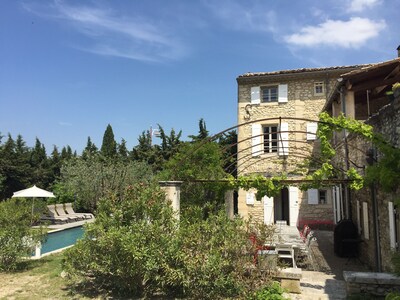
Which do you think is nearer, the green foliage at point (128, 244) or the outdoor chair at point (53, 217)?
the green foliage at point (128, 244)

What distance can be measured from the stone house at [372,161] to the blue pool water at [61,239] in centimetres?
1068

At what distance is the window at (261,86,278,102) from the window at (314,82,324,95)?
1.87 m

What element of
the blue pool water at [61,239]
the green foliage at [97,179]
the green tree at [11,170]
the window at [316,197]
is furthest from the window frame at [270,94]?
the green tree at [11,170]

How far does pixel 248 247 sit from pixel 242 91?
1218 centimetres

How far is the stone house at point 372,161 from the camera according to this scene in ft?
20.7

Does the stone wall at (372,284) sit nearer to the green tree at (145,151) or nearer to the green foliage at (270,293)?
the green foliage at (270,293)

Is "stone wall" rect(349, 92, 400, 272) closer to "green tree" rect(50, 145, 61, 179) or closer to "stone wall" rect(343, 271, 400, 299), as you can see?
"stone wall" rect(343, 271, 400, 299)

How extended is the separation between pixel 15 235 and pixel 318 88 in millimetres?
14144

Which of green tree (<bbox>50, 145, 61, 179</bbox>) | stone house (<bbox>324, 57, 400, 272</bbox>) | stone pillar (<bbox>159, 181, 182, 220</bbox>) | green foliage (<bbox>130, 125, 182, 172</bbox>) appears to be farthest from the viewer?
green tree (<bbox>50, 145, 61, 179</bbox>)

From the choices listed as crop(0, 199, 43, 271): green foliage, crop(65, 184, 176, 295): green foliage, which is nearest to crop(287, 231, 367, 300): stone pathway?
crop(65, 184, 176, 295): green foliage

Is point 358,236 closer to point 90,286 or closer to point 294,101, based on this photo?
point 90,286

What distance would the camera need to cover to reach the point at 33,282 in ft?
23.0

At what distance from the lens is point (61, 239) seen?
14.5 metres

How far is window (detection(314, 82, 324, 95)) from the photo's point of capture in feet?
52.8
